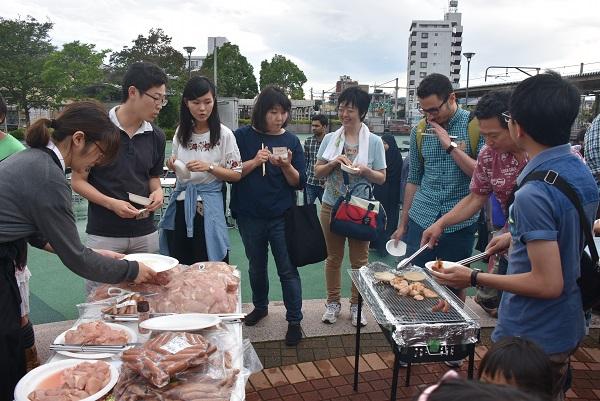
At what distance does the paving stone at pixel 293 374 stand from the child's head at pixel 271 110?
5.53 ft

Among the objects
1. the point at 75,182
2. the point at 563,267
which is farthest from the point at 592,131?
the point at 75,182

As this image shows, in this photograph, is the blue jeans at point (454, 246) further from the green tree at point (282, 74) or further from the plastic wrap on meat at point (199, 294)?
the green tree at point (282, 74)

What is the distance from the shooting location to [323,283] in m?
4.69

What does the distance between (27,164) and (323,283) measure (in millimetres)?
3498

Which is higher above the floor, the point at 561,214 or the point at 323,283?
the point at 561,214

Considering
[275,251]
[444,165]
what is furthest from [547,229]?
[275,251]

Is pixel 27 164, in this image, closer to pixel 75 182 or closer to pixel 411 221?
pixel 75 182

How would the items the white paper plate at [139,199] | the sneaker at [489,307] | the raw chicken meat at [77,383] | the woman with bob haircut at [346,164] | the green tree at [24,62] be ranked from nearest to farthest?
the raw chicken meat at [77,383]
the white paper plate at [139,199]
the woman with bob haircut at [346,164]
the sneaker at [489,307]
the green tree at [24,62]

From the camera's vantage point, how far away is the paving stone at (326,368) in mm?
2979

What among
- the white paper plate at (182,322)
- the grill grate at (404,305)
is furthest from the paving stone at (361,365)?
the white paper plate at (182,322)

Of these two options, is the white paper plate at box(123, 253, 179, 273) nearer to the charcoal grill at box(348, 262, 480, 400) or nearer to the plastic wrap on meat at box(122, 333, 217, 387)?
the plastic wrap on meat at box(122, 333, 217, 387)

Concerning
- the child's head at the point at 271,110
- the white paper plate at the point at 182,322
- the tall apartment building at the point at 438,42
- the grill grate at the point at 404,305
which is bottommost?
the grill grate at the point at 404,305

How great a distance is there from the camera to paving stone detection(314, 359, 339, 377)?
2.98 metres

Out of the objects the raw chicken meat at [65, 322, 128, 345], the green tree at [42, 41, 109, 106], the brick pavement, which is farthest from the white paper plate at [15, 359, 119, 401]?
the green tree at [42, 41, 109, 106]
